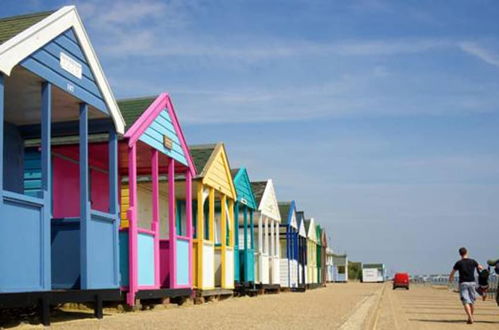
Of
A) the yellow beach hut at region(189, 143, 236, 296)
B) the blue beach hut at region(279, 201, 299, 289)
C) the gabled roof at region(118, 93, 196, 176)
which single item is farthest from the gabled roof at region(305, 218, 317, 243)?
the gabled roof at region(118, 93, 196, 176)

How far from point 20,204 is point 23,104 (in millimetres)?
2590

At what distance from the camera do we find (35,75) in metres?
9.91

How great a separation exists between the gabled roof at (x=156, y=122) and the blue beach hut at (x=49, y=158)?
0.74 metres

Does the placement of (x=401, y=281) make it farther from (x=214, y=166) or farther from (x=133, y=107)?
(x=133, y=107)

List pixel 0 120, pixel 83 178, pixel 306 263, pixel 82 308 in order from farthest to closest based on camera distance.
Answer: pixel 306 263
pixel 82 308
pixel 83 178
pixel 0 120

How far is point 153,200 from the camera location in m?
15.0

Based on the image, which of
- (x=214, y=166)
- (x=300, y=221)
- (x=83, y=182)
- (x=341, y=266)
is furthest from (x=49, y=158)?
(x=341, y=266)

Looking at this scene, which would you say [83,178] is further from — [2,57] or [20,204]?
[2,57]

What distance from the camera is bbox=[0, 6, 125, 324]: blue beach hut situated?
30.1 ft

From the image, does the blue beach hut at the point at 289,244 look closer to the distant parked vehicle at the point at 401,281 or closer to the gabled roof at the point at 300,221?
the gabled roof at the point at 300,221

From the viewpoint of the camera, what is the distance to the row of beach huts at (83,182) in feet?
31.2

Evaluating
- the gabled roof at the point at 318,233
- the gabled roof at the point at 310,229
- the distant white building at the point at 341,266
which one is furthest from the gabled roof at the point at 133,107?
the distant white building at the point at 341,266

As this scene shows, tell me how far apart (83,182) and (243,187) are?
543 inches

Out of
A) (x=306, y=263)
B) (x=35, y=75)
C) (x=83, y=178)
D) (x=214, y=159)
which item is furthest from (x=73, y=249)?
(x=306, y=263)
